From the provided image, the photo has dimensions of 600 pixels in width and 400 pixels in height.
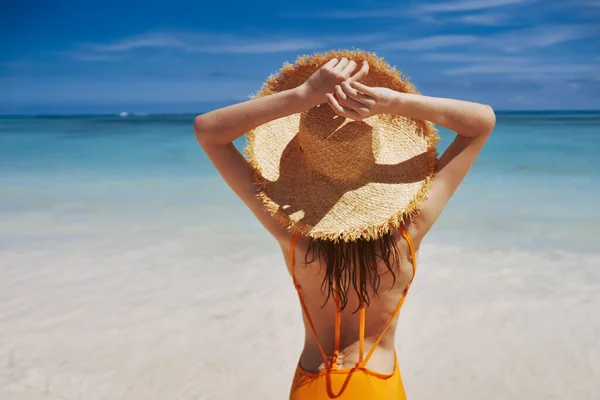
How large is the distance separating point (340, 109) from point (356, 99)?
43 mm

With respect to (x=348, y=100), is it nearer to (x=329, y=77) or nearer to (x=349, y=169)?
(x=329, y=77)

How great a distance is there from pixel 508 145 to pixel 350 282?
634 inches

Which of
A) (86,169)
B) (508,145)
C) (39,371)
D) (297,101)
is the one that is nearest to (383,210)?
(297,101)

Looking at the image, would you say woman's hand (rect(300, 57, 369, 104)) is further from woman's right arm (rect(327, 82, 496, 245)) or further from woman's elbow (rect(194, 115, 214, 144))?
woman's elbow (rect(194, 115, 214, 144))

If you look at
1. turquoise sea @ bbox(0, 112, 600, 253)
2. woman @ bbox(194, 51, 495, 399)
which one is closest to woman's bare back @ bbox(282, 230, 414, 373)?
woman @ bbox(194, 51, 495, 399)

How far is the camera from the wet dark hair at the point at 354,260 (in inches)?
56.7

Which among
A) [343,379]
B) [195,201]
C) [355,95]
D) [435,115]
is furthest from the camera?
[195,201]

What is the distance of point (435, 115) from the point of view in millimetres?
1400

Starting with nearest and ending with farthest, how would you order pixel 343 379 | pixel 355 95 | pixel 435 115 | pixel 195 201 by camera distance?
pixel 355 95 → pixel 435 115 → pixel 343 379 → pixel 195 201

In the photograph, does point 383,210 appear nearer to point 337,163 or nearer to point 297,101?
point 337,163

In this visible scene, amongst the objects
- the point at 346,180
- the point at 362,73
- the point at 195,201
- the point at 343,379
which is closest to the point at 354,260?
the point at 346,180

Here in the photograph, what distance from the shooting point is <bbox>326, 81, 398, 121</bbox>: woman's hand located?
4.20 feet

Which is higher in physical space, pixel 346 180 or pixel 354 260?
pixel 346 180

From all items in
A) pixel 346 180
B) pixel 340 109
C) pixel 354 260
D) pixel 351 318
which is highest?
pixel 340 109
